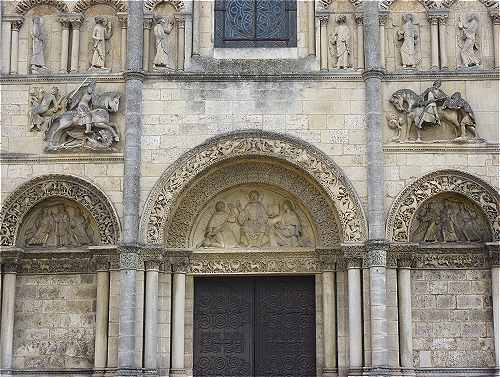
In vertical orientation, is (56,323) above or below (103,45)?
below

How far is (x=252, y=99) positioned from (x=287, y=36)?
1.50m

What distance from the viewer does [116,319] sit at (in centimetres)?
1608

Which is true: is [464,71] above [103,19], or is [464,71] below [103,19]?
below

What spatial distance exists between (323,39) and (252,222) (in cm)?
358

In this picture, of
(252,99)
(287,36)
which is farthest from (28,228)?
(287,36)

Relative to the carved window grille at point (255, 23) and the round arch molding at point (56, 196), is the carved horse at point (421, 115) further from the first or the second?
the round arch molding at point (56, 196)

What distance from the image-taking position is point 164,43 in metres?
16.8

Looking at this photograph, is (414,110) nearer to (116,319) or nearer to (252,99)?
(252,99)

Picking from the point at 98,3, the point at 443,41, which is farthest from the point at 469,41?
the point at 98,3

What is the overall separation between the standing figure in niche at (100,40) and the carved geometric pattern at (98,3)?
0.95ft

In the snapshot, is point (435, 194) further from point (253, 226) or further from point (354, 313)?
point (253, 226)

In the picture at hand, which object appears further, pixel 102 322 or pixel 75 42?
pixel 75 42

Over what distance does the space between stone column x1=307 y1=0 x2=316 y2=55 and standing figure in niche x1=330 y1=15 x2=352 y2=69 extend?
1.09 ft

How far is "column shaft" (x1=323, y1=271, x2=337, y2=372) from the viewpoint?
640 inches
